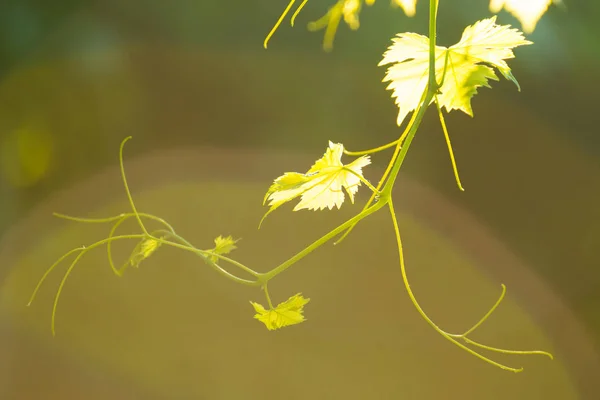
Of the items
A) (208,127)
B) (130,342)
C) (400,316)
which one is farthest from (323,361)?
(208,127)

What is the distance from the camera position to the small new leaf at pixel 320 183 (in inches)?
11.2

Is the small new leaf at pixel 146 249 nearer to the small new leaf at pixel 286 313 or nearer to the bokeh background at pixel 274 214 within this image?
the small new leaf at pixel 286 313

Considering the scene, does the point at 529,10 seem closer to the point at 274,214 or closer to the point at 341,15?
the point at 341,15

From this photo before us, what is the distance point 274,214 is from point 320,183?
0.66 m

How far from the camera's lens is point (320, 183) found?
29 centimetres

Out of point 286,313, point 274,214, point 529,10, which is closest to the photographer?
point 529,10

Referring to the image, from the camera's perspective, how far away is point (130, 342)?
96 centimetres

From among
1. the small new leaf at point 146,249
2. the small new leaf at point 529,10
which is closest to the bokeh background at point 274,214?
the small new leaf at point 146,249

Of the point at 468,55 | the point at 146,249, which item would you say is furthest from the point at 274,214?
the point at 468,55

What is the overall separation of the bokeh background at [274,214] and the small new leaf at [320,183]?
62cm

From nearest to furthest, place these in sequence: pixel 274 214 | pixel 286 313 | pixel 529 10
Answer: pixel 529 10 < pixel 286 313 < pixel 274 214

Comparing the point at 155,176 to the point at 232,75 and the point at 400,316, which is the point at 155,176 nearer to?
the point at 232,75

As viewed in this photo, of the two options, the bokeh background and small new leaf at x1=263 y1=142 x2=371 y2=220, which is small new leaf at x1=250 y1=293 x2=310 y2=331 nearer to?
small new leaf at x1=263 y1=142 x2=371 y2=220

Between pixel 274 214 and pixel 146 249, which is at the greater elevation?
pixel 146 249
